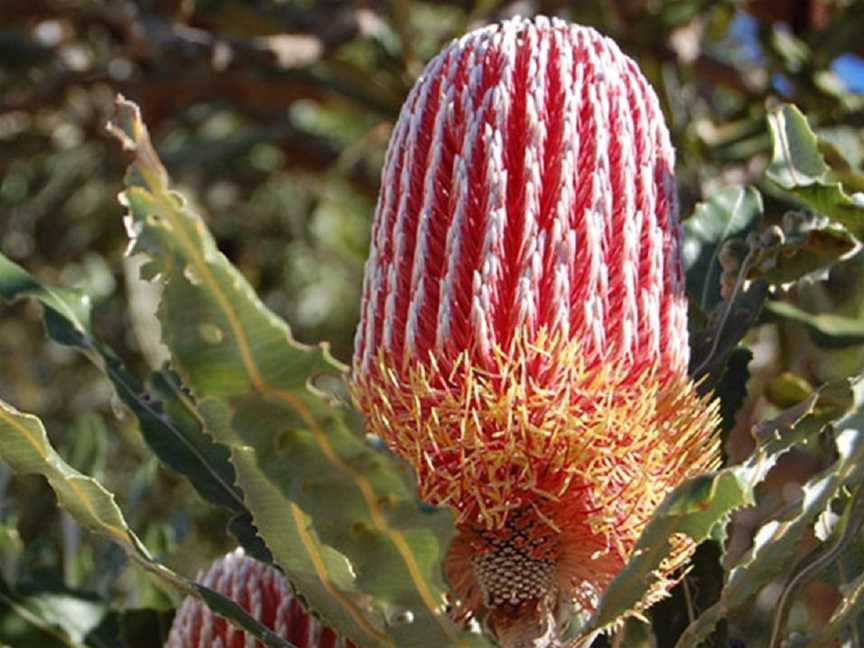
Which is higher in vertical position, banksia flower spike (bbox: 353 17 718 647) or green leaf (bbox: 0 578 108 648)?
banksia flower spike (bbox: 353 17 718 647)

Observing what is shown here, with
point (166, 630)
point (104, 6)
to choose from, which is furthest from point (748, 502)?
point (104, 6)

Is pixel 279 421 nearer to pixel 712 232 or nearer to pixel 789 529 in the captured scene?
pixel 789 529

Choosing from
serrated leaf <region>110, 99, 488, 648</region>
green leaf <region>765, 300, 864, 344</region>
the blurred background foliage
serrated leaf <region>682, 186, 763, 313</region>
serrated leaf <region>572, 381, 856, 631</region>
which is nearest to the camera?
serrated leaf <region>110, 99, 488, 648</region>

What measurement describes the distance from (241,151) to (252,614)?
205cm

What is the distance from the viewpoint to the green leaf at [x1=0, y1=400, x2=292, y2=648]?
3.45 ft

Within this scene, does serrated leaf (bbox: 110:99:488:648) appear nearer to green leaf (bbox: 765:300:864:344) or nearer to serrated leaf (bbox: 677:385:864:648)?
serrated leaf (bbox: 677:385:864:648)

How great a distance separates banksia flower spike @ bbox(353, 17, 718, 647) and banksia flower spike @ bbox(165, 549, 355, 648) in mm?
178

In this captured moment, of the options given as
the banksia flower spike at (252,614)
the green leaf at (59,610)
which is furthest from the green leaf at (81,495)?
the green leaf at (59,610)

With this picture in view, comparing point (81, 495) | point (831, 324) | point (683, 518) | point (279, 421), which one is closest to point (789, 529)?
point (683, 518)

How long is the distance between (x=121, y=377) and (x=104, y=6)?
181 centimetres

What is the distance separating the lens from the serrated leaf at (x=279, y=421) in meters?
0.86

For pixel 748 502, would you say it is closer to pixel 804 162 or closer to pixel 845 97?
pixel 804 162

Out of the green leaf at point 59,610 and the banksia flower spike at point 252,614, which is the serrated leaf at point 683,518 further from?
the green leaf at point 59,610

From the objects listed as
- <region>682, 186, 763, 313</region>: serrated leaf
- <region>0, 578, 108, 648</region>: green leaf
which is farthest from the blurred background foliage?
<region>682, 186, 763, 313</region>: serrated leaf
